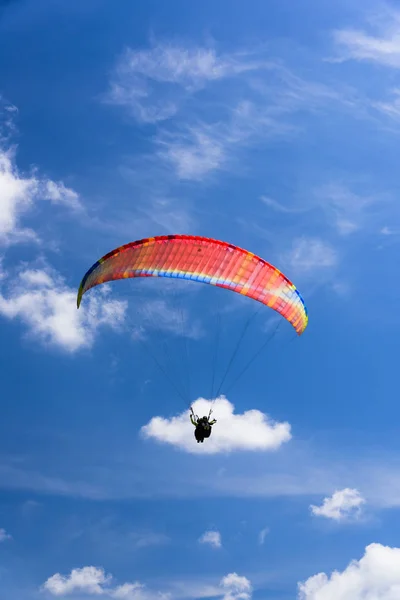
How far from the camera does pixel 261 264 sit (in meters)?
45.9

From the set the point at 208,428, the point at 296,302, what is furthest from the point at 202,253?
the point at 208,428

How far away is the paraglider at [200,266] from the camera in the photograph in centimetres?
4575

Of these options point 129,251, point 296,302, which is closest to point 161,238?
point 129,251

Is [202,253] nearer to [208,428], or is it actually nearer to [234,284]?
[234,284]

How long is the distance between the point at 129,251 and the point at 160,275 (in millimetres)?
2045

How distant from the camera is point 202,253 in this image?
151ft

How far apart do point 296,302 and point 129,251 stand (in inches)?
365

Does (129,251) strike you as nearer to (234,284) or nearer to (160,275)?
(160,275)

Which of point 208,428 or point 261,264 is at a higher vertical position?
point 261,264

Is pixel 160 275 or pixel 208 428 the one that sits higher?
pixel 160 275

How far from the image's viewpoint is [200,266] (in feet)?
151

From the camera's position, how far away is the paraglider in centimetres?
4575

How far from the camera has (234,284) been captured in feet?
152

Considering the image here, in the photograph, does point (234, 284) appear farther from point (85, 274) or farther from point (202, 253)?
point (85, 274)
